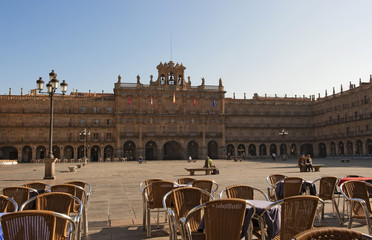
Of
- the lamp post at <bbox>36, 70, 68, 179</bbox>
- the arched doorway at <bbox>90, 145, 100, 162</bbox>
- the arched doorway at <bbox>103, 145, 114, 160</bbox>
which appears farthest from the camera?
the arched doorway at <bbox>103, 145, 114, 160</bbox>

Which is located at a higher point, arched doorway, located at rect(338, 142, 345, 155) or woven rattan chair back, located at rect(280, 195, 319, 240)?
arched doorway, located at rect(338, 142, 345, 155)

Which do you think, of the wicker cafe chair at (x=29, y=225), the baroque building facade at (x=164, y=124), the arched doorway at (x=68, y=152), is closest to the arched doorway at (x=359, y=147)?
the baroque building facade at (x=164, y=124)

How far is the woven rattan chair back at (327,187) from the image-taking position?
23.3ft

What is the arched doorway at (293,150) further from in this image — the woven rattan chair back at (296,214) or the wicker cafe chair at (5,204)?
the wicker cafe chair at (5,204)

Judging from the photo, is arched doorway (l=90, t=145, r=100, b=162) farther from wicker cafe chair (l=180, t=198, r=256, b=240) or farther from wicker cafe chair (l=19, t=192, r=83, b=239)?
wicker cafe chair (l=180, t=198, r=256, b=240)

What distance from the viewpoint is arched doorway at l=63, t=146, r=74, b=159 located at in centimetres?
5558

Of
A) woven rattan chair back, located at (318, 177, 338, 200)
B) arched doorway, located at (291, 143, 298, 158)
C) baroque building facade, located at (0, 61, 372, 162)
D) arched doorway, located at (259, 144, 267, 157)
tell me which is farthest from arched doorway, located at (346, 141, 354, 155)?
woven rattan chair back, located at (318, 177, 338, 200)

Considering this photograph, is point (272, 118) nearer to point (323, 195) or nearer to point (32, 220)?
point (323, 195)

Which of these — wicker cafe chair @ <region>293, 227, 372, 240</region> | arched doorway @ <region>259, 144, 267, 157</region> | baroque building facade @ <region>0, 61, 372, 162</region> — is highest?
baroque building facade @ <region>0, 61, 372, 162</region>

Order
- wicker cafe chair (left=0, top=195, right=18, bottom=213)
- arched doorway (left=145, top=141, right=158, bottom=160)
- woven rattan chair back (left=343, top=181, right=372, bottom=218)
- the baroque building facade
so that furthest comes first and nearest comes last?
arched doorway (left=145, top=141, right=158, bottom=160), the baroque building facade, woven rattan chair back (left=343, top=181, right=372, bottom=218), wicker cafe chair (left=0, top=195, right=18, bottom=213)

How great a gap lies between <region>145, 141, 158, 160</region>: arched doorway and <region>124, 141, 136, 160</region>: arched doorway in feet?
7.28

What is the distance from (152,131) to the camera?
185 ft

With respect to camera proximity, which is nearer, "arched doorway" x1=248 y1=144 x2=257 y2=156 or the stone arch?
"arched doorway" x1=248 y1=144 x2=257 y2=156

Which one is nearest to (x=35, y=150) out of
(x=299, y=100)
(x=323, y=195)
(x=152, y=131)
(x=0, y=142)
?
(x=0, y=142)
